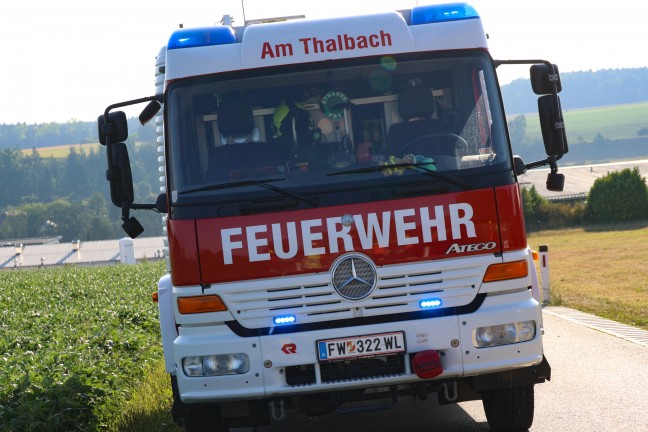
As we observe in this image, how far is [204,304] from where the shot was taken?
7152 millimetres

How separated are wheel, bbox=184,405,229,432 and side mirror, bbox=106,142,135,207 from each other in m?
1.52

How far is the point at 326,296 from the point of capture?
711 cm

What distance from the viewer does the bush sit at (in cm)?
5719

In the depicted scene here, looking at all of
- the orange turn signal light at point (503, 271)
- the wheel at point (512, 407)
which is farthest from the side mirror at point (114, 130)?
the wheel at point (512, 407)

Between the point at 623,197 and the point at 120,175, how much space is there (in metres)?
52.7

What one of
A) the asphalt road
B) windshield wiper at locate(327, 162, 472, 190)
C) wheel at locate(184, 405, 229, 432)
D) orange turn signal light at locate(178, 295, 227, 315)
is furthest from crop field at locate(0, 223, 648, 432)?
windshield wiper at locate(327, 162, 472, 190)

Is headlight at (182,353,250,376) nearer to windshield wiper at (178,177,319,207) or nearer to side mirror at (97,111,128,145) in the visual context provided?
windshield wiper at (178,177,319,207)

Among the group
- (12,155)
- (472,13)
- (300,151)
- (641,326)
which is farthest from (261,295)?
(12,155)

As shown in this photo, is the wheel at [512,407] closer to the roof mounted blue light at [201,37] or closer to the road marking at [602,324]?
the roof mounted blue light at [201,37]

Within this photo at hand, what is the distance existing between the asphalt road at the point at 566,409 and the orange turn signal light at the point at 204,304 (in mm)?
2089

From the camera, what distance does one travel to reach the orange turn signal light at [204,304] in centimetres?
714

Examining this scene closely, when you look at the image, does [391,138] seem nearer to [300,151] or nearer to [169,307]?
[300,151]

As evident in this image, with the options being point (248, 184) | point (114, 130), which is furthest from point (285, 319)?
point (114, 130)

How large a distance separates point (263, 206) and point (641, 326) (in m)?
8.60
